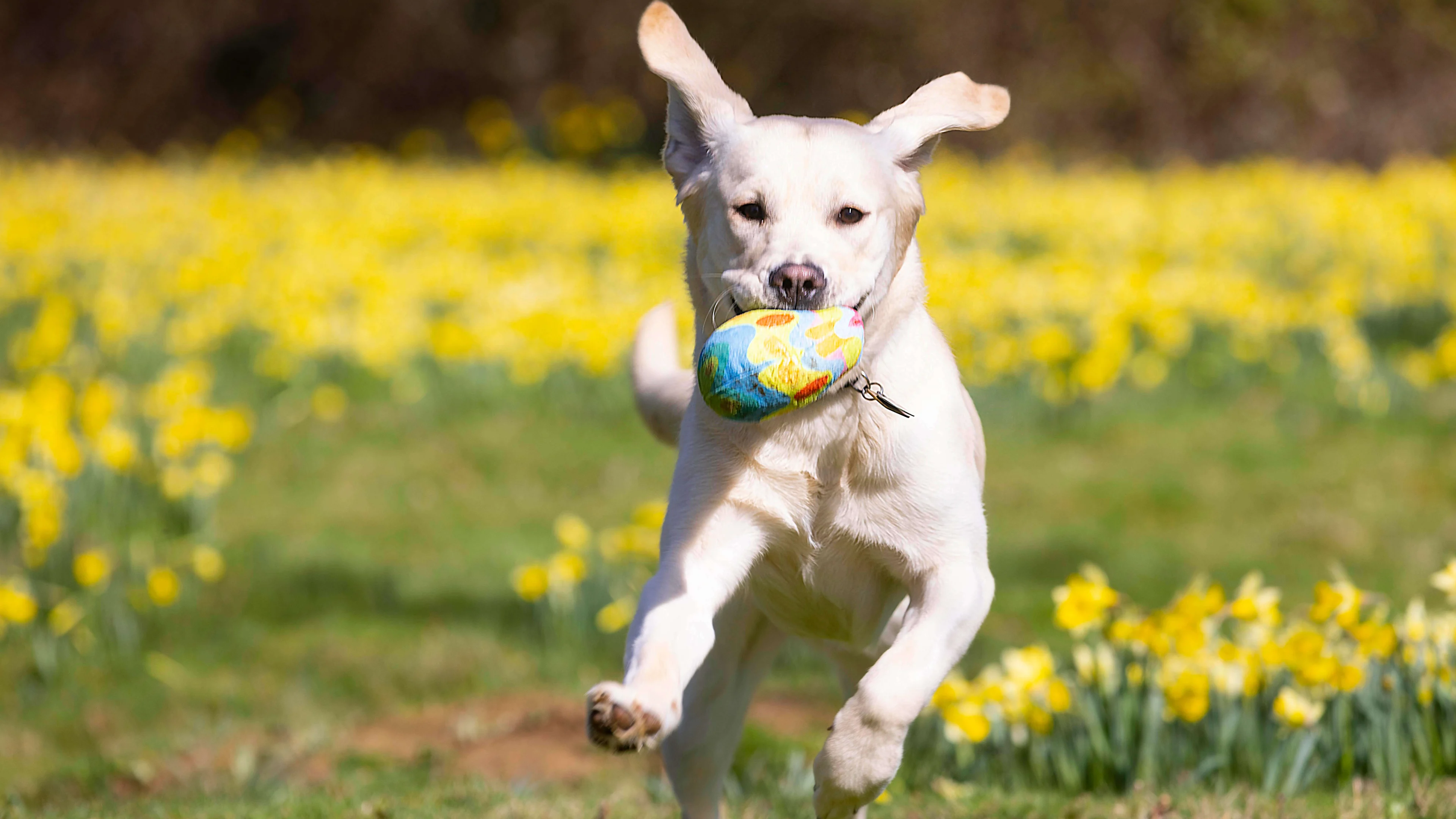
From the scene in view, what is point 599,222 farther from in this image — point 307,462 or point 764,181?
point 764,181

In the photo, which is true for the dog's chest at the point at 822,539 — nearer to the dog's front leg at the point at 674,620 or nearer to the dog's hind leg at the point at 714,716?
the dog's front leg at the point at 674,620

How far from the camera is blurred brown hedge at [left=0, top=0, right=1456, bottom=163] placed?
1363 cm

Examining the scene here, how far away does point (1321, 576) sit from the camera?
5.51 meters

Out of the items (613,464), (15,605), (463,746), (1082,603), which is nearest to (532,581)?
(463,746)

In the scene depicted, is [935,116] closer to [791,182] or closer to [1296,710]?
[791,182]

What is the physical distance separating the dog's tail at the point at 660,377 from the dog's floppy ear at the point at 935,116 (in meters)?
0.77

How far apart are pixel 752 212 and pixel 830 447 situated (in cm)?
44

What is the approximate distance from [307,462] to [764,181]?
4879 mm

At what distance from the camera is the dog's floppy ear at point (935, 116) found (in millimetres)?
2604

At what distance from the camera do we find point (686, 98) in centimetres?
264

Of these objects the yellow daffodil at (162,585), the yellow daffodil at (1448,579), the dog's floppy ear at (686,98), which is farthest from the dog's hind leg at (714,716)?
the yellow daffodil at (162,585)

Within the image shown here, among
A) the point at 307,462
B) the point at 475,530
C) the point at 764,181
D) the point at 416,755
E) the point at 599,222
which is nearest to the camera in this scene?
the point at 764,181

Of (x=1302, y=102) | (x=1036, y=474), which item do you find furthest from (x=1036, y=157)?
(x=1036, y=474)

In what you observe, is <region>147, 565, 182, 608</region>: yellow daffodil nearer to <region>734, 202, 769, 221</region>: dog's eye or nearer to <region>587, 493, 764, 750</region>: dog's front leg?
<region>587, 493, 764, 750</region>: dog's front leg
